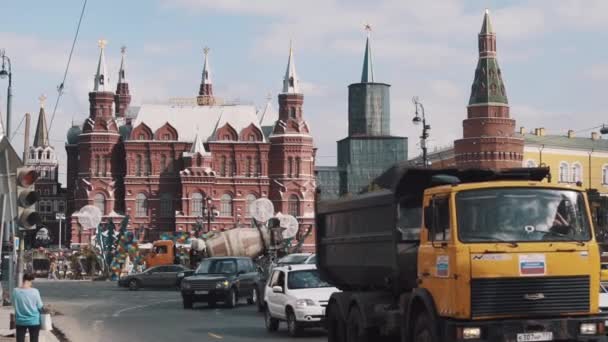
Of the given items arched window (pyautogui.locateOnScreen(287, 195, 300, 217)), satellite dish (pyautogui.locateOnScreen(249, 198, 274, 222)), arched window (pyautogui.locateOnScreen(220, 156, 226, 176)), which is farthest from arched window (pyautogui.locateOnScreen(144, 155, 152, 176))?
satellite dish (pyautogui.locateOnScreen(249, 198, 274, 222))

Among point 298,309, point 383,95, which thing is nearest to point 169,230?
point 383,95

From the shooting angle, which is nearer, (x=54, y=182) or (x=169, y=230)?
(x=169, y=230)

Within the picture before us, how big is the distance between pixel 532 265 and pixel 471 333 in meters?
0.98

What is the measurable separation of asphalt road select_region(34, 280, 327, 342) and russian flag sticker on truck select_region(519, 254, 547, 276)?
8.76m

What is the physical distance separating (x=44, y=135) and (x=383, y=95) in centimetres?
5802

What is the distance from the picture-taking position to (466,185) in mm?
12188

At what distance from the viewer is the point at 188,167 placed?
12569 centimetres

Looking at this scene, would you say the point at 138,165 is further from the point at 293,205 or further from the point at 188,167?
the point at 293,205

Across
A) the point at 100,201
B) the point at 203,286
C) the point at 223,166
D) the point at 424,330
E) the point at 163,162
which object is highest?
the point at 163,162

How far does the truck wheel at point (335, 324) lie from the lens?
15969 mm

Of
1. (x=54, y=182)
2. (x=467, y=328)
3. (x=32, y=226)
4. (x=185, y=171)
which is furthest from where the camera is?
(x=54, y=182)

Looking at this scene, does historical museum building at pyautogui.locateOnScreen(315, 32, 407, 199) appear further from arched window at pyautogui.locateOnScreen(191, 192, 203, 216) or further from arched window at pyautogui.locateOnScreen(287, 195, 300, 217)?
arched window at pyautogui.locateOnScreen(191, 192, 203, 216)

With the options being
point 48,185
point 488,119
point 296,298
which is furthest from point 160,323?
point 48,185

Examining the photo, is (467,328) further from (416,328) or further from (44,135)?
(44,135)
